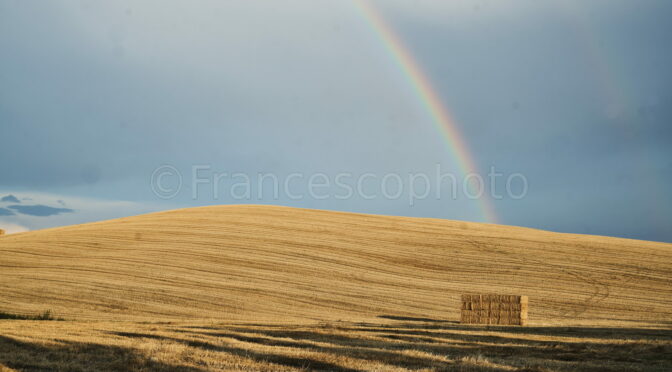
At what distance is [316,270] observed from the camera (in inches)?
1435

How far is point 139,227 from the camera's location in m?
49.2

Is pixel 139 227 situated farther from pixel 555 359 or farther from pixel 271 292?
pixel 555 359

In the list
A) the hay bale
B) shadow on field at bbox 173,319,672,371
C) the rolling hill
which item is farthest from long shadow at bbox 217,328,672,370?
the rolling hill

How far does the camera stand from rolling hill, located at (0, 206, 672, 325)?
94.6 ft

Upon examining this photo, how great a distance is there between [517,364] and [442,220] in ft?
155

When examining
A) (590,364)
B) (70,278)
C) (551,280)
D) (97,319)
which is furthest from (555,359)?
(70,278)

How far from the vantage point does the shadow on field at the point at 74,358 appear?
982cm

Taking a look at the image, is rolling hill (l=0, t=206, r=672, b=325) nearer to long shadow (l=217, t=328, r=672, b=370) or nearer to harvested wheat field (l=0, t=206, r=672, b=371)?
harvested wheat field (l=0, t=206, r=672, b=371)

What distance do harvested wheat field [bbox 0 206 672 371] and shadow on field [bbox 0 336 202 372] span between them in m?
0.07

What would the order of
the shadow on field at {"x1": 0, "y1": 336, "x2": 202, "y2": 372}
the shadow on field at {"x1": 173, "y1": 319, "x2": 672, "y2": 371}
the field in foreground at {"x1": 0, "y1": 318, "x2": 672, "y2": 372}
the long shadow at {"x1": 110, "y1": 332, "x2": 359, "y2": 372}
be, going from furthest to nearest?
the shadow on field at {"x1": 173, "y1": 319, "x2": 672, "y2": 371} < the field in foreground at {"x1": 0, "y1": 318, "x2": 672, "y2": 372} < the long shadow at {"x1": 110, "y1": 332, "x2": 359, "y2": 372} < the shadow on field at {"x1": 0, "y1": 336, "x2": 202, "y2": 372}

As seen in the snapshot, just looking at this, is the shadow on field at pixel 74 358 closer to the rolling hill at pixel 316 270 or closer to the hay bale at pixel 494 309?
the rolling hill at pixel 316 270

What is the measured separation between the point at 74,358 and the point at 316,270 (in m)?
25.9

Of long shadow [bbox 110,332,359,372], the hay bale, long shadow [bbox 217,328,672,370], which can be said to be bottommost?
the hay bale

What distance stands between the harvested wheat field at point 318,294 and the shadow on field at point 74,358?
0.21 feet
